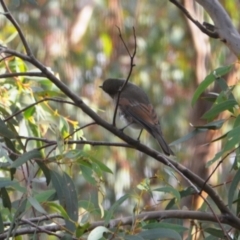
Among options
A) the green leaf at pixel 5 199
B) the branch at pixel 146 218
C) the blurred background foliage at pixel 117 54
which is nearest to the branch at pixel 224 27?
the branch at pixel 146 218

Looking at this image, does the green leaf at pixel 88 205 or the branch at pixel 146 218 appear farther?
the green leaf at pixel 88 205

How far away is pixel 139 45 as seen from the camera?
29.7 ft

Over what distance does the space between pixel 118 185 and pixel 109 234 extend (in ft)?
16.7

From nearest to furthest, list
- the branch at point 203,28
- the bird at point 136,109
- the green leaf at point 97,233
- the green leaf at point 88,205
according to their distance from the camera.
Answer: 1. the green leaf at point 97,233
2. the green leaf at point 88,205
3. the branch at point 203,28
4. the bird at point 136,109

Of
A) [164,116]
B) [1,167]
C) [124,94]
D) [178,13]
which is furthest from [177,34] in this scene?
[1,167]

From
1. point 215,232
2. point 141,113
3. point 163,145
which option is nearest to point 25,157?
point 215,232

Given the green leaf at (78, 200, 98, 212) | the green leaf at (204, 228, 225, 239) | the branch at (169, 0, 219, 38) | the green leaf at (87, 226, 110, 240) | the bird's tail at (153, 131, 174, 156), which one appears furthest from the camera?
the bird's tail at (153, 131, 174, 156)

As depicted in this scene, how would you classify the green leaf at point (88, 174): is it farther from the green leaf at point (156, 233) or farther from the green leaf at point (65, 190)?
the green leaf at point (156, 233)

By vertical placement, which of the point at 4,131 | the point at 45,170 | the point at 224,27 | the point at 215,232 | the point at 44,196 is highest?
the point at 224,27

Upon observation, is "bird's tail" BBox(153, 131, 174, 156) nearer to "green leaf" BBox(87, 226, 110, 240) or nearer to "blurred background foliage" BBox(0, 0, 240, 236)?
"green leaf" BBox(87, 226, 110, 240)

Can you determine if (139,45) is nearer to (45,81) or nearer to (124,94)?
(124,94)

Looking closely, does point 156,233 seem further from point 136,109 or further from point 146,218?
point 136,109

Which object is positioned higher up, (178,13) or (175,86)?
(178,13)

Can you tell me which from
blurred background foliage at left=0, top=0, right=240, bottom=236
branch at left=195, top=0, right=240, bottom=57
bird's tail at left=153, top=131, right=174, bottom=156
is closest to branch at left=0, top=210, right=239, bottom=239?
branch at left=195, top=0, right=240, bottom=57
